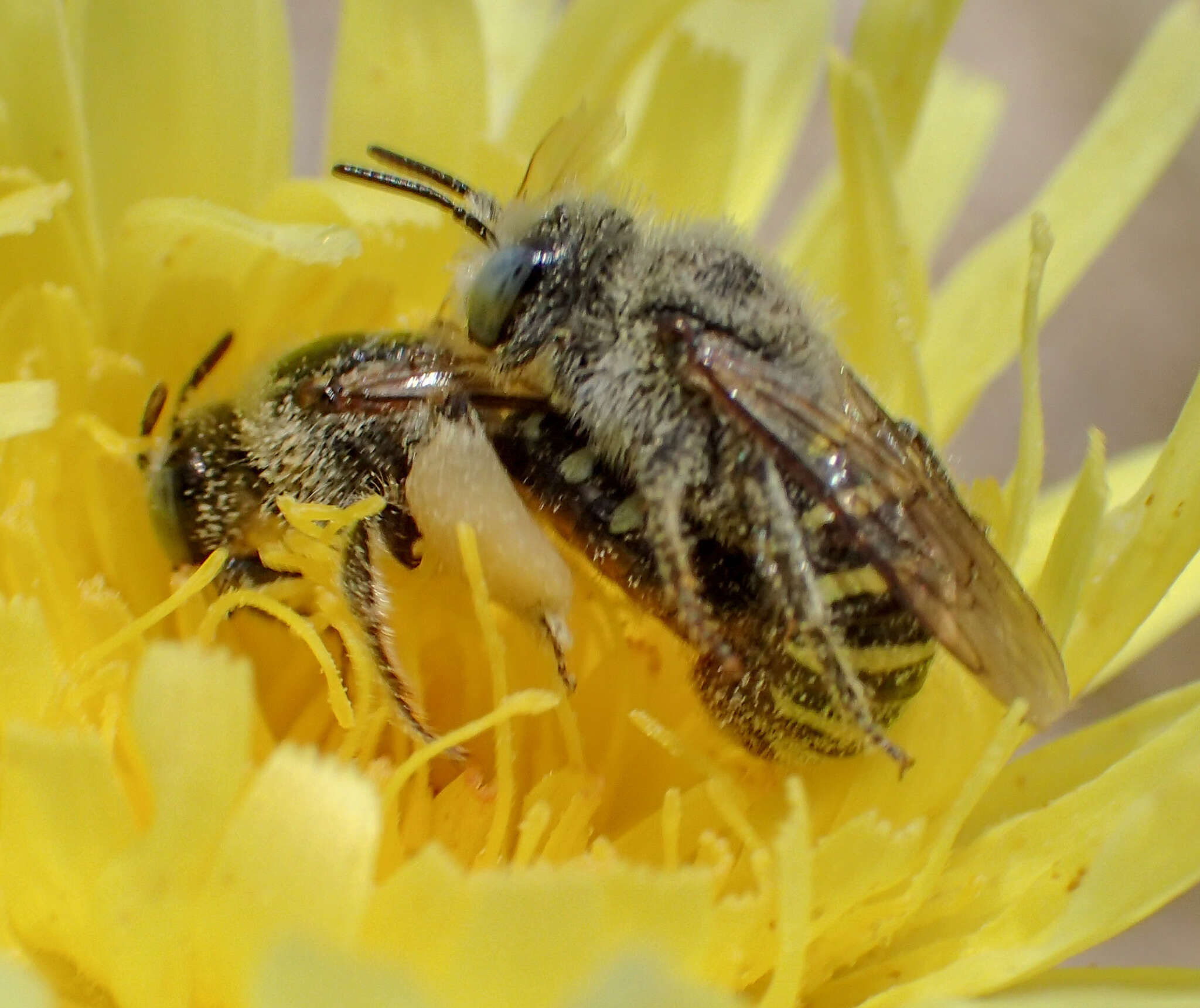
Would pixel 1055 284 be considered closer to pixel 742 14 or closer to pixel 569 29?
pixel 742 14

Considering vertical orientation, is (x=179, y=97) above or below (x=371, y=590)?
above

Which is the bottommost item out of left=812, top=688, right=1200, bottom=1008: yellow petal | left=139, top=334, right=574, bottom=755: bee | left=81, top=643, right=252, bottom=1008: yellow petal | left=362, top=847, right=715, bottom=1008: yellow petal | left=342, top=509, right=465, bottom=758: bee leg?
left=812, top=688, right=1200, bottom=1008: yellow petal

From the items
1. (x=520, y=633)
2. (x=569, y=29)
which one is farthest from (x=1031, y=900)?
(x=569, y=29)

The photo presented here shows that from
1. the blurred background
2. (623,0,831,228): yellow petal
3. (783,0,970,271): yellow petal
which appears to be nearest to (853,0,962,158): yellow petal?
(783,0,970,271): yellow petal

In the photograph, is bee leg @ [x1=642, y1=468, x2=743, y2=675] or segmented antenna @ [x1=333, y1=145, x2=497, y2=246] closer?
bee leg @ [x1=642, y1=468, x2=743, y2=675]

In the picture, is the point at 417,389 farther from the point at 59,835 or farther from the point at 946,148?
the point at 946,148

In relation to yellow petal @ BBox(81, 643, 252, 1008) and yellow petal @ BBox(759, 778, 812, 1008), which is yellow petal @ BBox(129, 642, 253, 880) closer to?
yellow petal @ BBox(81, 643, 252, 1008)

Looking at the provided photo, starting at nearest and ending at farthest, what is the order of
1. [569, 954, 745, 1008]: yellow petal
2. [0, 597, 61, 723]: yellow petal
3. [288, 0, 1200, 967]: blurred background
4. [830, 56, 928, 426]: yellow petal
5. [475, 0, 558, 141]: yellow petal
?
[569, 954, 745, 1008]: yellow petal < [0, 597, 61, 723]: yellow petal < [830, 56, 928, 426]: yellow petal < [475, 0, 558, 141]: yellow petal < [288, 0, 1200, 967]: blurred background

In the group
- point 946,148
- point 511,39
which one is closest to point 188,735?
point 511,39
